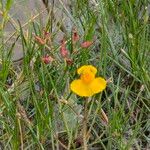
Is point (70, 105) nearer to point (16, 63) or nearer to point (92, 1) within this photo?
point (16, 63)

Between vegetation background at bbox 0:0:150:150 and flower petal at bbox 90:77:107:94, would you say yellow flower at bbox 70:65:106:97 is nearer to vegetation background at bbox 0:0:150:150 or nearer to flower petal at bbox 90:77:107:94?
flower petal at bbox 90:77:107:94

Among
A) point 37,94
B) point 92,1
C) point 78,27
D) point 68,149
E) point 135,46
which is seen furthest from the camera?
point 92,1

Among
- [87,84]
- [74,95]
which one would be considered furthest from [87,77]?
[74,95]

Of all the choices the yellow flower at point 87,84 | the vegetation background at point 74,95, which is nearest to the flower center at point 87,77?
the yellow flower at point 87,84

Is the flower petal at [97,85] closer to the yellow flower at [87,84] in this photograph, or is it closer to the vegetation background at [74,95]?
the yellow flower at [87,84]

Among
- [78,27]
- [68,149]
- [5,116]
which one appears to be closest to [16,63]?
[78,27]

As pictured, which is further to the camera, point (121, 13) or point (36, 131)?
point (121, 13)

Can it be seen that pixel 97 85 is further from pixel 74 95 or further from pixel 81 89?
pixel 74 95
